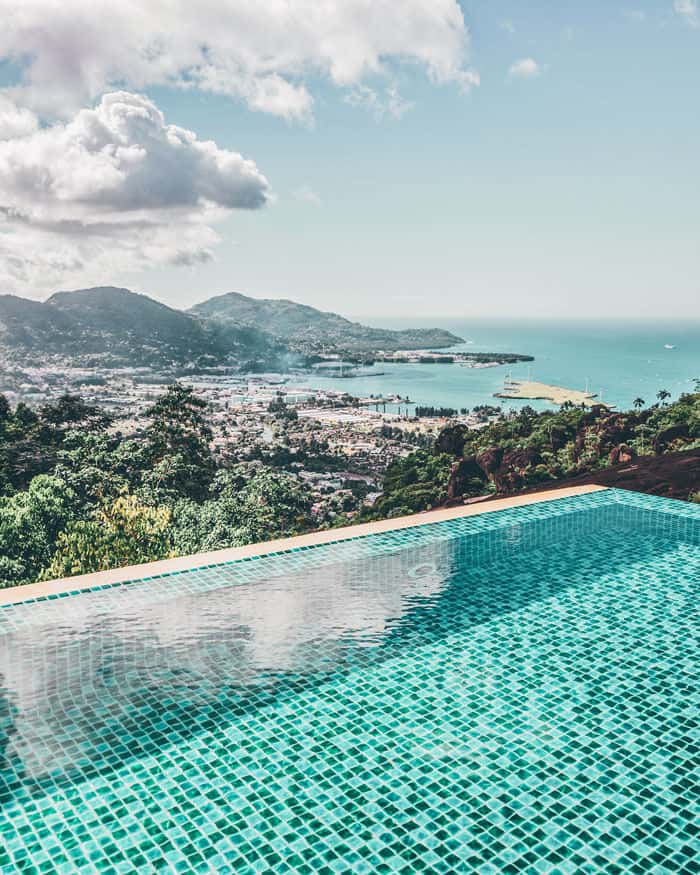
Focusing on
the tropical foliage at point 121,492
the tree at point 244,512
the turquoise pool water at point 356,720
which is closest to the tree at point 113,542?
the tropical foliage at point 121,492

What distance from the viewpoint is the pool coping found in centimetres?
408

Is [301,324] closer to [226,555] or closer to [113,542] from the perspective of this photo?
[113,542]

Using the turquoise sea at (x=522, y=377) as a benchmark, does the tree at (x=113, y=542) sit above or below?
below

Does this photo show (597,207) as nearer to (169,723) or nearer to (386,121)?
(386,121)

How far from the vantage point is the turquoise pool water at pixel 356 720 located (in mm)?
2184

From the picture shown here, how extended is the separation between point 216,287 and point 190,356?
11.9ft

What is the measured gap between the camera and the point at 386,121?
1295 centimetres

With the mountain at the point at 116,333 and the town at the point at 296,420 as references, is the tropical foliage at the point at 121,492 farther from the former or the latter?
the mountain at the point at 116,333

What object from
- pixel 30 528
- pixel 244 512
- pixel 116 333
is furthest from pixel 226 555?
pixel 116 333

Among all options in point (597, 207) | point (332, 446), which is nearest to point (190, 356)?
point (332, 446)

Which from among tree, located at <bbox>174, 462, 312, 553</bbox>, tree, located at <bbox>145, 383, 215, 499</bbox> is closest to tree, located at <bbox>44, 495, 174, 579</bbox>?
tree, located at <bbox>174, 462, 312, 553</bbox>

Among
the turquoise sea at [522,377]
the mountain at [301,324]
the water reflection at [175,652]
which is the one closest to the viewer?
the water reflection at [175,652]

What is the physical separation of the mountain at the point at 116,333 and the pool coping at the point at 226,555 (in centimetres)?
1100

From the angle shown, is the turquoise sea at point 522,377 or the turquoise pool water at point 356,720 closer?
the turquoise pool water at point 356,720
